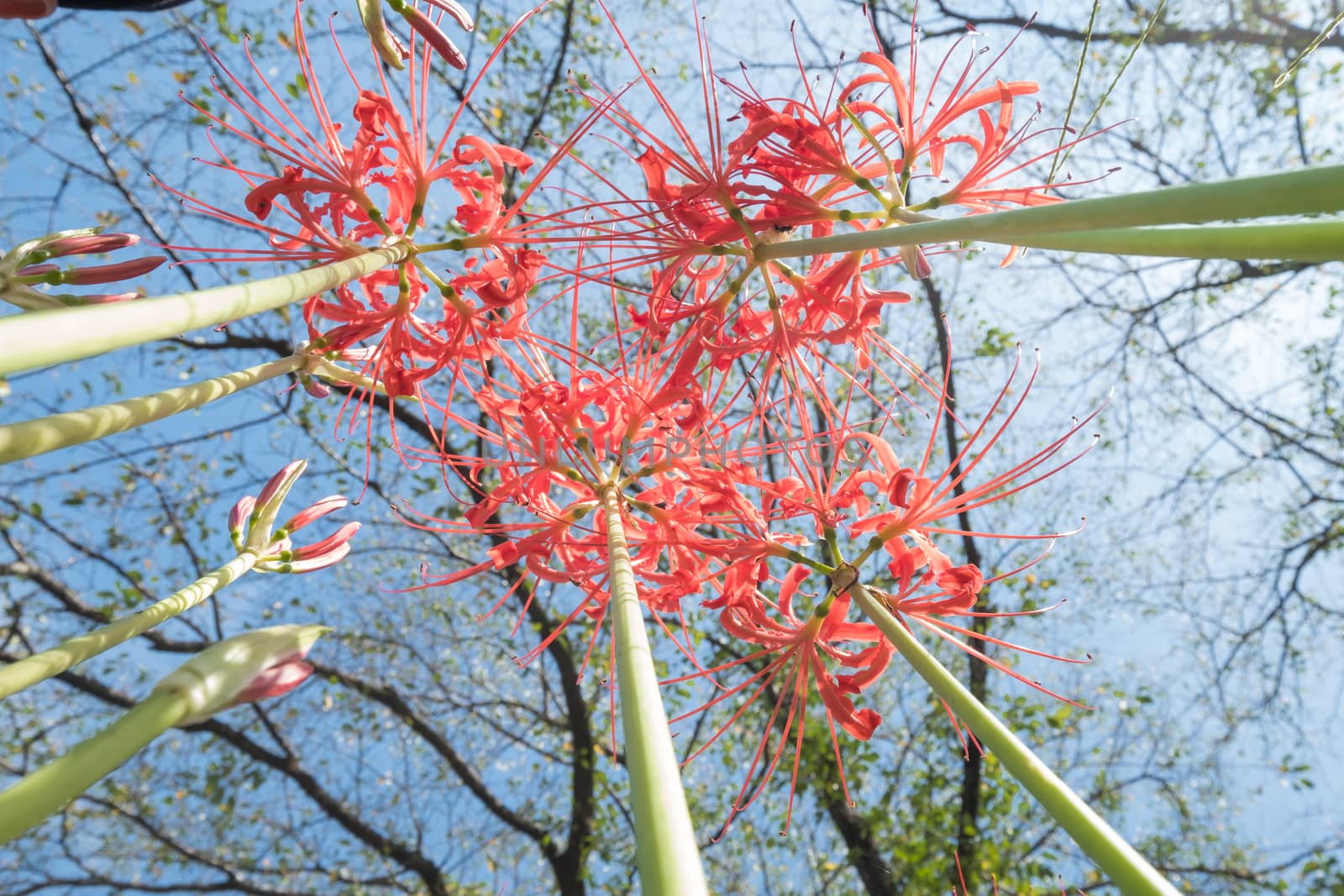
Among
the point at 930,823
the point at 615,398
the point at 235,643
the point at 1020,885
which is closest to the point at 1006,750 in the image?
the point at 235,643

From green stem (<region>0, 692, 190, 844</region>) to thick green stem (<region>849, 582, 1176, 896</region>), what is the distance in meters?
0.48

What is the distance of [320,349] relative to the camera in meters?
0.88

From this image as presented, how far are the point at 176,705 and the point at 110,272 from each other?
0.47 metres

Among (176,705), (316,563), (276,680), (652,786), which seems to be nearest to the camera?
(652,786)

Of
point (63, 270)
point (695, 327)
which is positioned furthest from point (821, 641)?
point (63, 270)

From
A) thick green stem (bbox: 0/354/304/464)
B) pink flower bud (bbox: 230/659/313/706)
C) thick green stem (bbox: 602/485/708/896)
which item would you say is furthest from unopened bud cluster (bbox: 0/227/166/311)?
thick green stem (bbox: 602/485/708/896)

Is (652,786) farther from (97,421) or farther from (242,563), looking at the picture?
(242,563)

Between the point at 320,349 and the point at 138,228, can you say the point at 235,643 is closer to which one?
the point at 320,349

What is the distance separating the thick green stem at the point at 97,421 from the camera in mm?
435

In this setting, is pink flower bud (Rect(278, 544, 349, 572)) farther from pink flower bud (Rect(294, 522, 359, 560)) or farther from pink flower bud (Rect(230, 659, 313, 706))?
pink flower bud (Rect(230, 659, 313, 706))

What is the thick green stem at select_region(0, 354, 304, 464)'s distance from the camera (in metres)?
0.44

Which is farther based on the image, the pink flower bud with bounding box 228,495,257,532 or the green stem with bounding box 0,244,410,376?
the pink flower bud with bounding box 228,495,257,532

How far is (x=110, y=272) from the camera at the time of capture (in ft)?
2.42

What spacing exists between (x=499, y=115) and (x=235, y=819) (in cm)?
396
